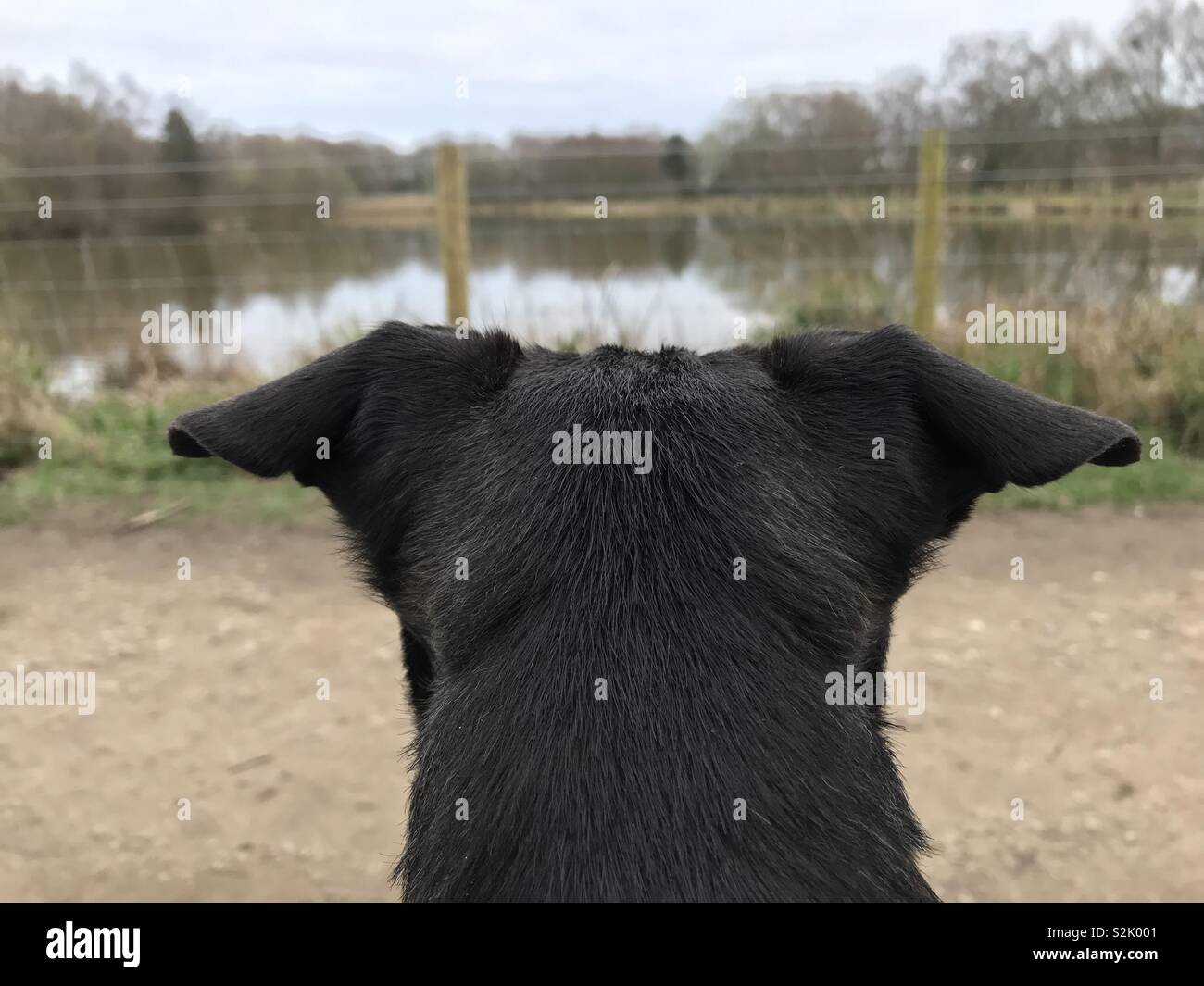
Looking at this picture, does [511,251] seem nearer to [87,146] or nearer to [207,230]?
[207,230]

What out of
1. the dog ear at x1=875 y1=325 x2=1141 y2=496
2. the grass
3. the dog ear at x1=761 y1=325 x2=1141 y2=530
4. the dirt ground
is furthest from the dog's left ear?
the grass

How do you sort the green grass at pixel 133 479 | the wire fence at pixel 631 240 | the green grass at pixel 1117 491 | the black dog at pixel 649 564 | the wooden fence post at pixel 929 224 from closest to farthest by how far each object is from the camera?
the black dog at pixel 649 564 → the green grass at pixel 1117 491 → the green grass at pixel 133 479 → the wooden fence post at pixel 929 224 → the wire fence at pixel 631 240

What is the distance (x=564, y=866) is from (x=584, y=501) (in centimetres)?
48

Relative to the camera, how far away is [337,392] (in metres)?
1.56

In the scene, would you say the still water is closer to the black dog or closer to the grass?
the grass

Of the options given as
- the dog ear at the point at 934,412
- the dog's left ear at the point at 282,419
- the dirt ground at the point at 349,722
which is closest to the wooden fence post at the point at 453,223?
the dirt ground at the point at 349,722

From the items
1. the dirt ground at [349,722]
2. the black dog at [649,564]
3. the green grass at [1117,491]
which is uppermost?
the black dog at [649,564]

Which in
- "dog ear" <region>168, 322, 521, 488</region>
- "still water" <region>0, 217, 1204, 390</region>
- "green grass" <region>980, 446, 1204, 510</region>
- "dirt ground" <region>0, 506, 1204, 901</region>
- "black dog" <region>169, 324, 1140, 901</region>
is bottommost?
"dirt ground" <region>0, 506, 1204, 901</region>

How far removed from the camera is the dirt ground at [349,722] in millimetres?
3150

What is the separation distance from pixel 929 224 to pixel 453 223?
12.8ft

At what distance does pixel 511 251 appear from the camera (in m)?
9.66

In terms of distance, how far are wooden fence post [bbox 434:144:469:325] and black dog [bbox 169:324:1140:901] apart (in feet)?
18.9

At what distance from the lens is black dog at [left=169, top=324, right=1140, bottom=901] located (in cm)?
104

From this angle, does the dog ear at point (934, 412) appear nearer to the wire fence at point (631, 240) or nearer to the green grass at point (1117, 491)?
the green grass at point (1117, 491)
